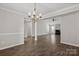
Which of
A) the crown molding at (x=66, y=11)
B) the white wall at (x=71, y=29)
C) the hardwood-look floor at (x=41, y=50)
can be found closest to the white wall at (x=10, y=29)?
the hardwood-look floor at (x=41, y=50)

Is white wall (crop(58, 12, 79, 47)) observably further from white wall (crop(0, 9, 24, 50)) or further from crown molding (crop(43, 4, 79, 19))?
white wall (crop(0, 9, 24, 50))

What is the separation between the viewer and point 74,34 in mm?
4961

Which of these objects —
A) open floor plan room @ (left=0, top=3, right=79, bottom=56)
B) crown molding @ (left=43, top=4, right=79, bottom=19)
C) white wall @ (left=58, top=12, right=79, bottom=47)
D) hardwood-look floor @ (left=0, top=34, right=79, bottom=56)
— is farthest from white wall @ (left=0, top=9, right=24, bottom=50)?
white wall @ (left=58, top=12, right=79, bottom=47)

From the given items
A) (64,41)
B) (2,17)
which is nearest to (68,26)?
(64,41)

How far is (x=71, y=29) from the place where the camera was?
516cm

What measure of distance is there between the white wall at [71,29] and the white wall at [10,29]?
3205 mm

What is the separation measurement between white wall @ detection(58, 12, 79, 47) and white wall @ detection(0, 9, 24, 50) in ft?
10.5

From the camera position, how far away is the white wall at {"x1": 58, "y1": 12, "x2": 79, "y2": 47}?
4795 mm

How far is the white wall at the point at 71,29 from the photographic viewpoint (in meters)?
4.80

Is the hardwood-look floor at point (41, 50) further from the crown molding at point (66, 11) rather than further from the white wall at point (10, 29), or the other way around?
the crown molding at point (66, 11)

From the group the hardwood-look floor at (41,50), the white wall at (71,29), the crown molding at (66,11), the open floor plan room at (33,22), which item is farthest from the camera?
the white wall at (71,29)

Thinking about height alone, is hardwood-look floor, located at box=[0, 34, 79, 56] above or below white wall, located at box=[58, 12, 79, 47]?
below

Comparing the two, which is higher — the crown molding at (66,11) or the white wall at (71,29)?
the crown molding at (66,11)

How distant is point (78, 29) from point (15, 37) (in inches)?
160
